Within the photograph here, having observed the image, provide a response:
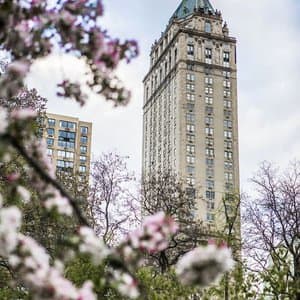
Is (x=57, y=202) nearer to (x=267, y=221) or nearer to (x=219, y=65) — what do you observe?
(x=267, y=221)

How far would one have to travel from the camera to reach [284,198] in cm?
2380

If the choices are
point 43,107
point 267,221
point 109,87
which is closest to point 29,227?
point 43,107

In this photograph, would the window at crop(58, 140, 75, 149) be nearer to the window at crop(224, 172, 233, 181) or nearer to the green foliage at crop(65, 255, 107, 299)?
the window at crop(224, 172, 233, 181)

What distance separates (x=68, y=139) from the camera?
300 feet

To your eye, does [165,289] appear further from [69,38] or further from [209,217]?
[209,217]

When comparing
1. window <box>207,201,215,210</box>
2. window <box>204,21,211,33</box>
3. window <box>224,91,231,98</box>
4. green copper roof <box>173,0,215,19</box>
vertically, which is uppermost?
green copper roof <box>173,0,215,19</box>

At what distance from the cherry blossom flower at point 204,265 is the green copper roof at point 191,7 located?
102107mm

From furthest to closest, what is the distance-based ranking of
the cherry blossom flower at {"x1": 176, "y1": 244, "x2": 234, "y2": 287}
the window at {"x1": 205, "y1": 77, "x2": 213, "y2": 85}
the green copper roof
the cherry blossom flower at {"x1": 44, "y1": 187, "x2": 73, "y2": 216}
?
the green copper roof < the window at {"x1": 205, "y1": 77, "x2": 213, "y2": 85} < the cherry blossom flower at {"x1": 44, "y1": 187, "x2": 73, "y2": 216} < the cherry blossom flower at {"x1": 176, "y1": 244, "x2": 234, "y2": 287}

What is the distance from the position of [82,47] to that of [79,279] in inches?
435

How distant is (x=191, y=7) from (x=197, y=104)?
19.8 metres

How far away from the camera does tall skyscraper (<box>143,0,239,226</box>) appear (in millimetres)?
89438

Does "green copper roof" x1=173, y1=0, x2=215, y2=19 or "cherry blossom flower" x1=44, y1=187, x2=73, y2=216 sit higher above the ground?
"green copper roof" x1=173, y1=0, x2=215, y2=19

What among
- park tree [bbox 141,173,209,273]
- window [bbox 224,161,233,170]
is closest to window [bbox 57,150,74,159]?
window [bbox 224,161,233,170]

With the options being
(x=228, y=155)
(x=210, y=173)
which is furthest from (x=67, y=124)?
(x=228, y=155)
